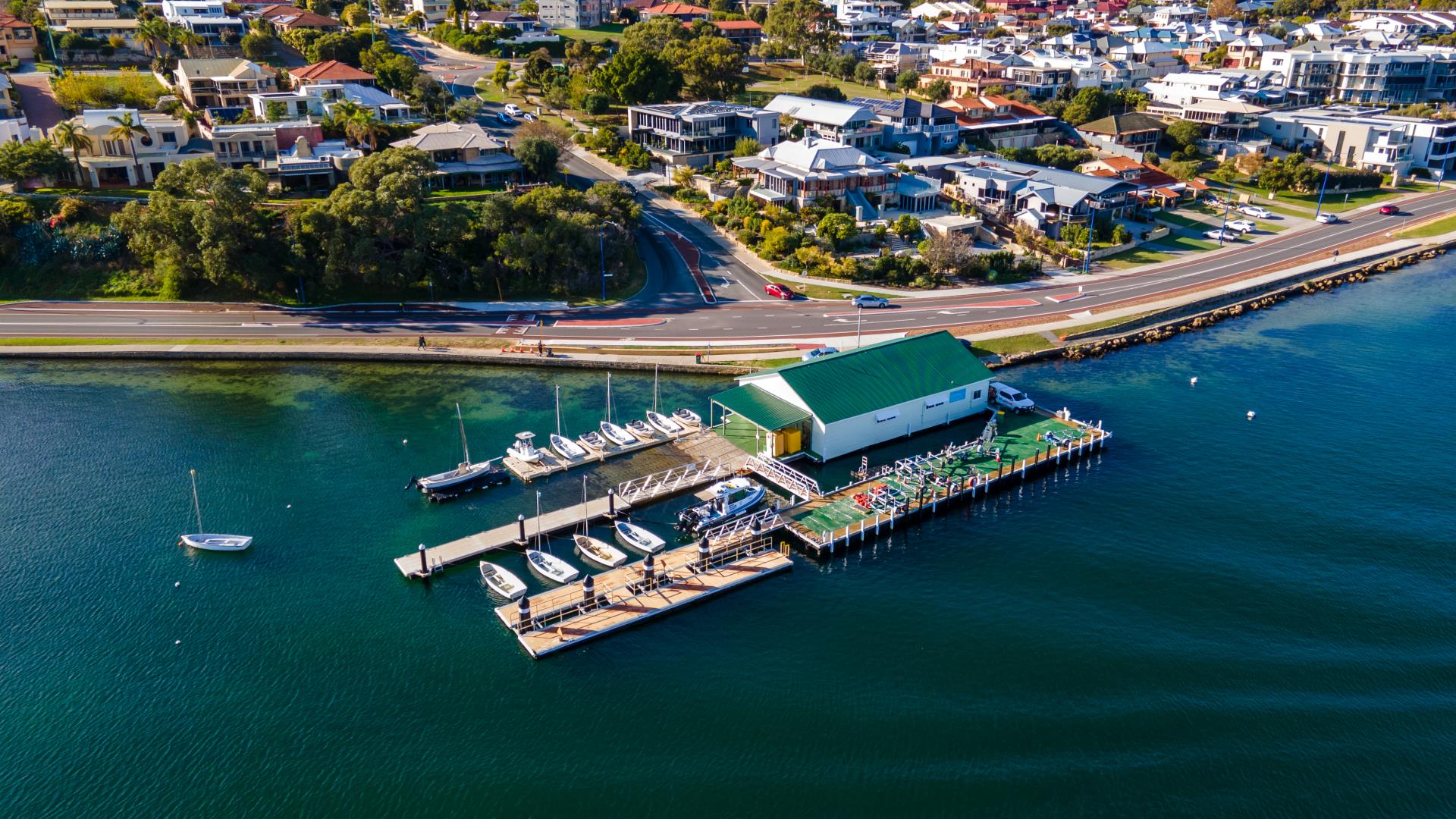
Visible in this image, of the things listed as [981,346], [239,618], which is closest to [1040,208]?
[981,346]

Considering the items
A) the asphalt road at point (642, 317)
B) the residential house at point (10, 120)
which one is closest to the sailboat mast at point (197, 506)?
the asphalt road at point (642, 317)

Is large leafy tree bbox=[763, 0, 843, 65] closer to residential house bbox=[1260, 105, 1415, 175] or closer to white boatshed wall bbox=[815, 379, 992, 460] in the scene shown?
residential house bbox=[1260, 105, 1415, 175]

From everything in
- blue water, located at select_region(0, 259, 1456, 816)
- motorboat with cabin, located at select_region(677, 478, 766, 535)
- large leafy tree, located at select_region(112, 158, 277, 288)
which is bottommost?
blue water, located at select_region(0, 259, 1456, 816)

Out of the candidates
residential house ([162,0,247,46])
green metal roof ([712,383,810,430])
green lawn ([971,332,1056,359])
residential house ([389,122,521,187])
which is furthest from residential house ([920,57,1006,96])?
green metal roof ([712,383,810,430])

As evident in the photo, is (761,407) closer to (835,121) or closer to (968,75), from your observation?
→ (835,121)

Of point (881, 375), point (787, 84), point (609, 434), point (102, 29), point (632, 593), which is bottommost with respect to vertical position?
point (632, 593)

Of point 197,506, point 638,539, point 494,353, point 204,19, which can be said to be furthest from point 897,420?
point 204,19
